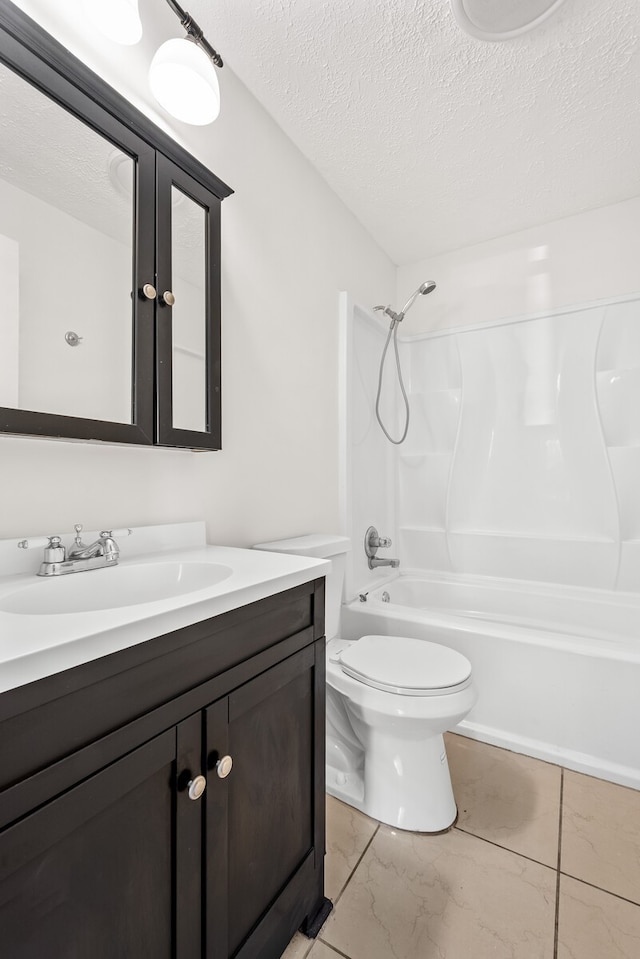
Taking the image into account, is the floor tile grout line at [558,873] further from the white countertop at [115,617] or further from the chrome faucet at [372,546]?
the chrome faucet at [372,546]

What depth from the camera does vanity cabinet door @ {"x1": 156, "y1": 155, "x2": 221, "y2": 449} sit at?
112cm

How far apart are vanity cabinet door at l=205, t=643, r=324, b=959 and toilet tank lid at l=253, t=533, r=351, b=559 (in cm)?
45

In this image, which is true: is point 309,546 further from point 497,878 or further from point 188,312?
point 497,878

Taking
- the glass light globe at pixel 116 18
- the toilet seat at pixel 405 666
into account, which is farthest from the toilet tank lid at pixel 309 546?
the glass light globe at pixel 116 18

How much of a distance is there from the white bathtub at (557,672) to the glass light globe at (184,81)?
184 centimetres

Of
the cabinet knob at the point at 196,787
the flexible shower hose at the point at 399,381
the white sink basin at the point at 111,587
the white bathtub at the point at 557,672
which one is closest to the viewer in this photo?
the cabinet knob at the point at 196,787

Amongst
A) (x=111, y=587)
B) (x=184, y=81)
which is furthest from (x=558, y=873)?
(x=184, y=81)

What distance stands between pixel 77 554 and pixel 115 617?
1.37 feet

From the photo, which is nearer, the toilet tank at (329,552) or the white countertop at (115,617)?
the white countertop at (115,617)

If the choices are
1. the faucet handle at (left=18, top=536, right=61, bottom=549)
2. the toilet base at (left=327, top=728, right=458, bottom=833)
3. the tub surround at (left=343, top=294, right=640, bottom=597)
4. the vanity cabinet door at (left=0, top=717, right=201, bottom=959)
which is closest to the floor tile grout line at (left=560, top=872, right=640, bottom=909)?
the toilet base at (left=327, top=728, right=458, bottom=833)

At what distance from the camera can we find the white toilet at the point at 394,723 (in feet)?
4.30

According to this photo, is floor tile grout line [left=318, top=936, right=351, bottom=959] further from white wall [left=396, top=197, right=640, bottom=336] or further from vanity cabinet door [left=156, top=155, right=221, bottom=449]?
white wall [left=396, top=197, right=640, bottom=336]

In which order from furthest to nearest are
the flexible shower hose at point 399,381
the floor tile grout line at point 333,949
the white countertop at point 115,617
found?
the flexible shower hose at point 399,381 → the floor tile grout line at point 333,949 → the white countertop at point 115,617

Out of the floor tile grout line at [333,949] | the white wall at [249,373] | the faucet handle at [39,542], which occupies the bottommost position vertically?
the floor tile grout line at [333,949]
